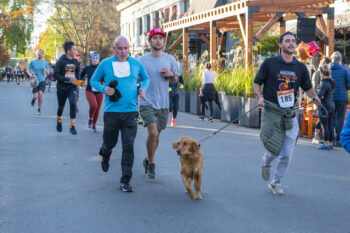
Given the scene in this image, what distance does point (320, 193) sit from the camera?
6.52 m

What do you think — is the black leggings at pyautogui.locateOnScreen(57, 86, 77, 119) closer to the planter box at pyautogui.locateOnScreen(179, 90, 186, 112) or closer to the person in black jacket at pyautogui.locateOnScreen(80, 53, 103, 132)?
the person in black jacket at pyautogui.locateOnScreen(80, 53, 103, 132)

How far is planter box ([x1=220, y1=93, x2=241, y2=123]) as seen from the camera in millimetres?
15147

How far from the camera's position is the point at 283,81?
20.7 ft

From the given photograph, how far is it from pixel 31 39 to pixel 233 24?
41550 millimetres

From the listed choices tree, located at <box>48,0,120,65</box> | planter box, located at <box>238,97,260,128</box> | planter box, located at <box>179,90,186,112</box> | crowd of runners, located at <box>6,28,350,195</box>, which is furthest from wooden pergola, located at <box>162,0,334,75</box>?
tree, located at <box>48,0,120,65</box>

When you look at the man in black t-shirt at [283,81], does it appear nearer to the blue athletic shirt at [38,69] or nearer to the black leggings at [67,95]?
the black leggings at [67,95]

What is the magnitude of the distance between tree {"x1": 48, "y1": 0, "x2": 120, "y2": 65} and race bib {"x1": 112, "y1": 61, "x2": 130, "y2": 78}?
139 ft

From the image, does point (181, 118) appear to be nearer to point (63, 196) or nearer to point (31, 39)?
point (63, 196)

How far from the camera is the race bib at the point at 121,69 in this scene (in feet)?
21.1

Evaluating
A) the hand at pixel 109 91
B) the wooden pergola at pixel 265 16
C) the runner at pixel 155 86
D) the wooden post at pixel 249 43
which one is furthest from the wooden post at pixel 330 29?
the hand at pixel 109 91

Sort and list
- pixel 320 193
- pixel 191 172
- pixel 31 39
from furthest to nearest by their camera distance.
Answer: pixel 31 39
pixel 320 193
pixel 191 172

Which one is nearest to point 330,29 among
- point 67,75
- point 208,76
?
point 208,76

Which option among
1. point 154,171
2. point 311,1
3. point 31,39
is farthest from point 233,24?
point 31,39

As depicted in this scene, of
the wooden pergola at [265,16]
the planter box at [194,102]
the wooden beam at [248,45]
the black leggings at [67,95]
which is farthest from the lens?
the planter box at [194,102]
